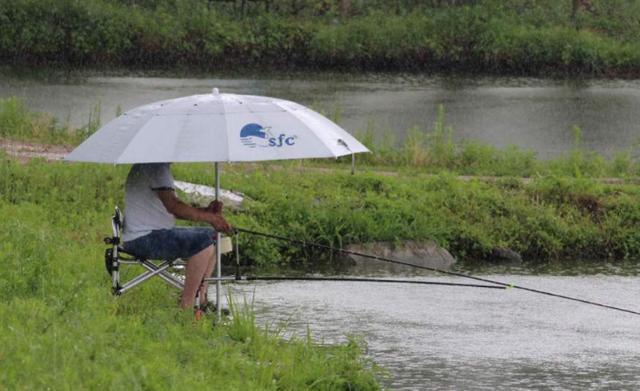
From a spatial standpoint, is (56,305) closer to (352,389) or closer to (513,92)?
(352,389)

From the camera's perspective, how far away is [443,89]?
32281 mm

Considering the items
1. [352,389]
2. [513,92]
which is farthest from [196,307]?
[513,92]

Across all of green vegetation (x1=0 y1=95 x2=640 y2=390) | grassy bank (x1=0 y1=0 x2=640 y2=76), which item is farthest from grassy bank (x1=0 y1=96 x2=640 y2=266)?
grassy bank (x1=0 y1=0 x2=640 y2=76)

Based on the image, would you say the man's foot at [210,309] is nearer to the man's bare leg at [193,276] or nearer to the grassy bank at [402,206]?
the man's bare leg at [193,276]

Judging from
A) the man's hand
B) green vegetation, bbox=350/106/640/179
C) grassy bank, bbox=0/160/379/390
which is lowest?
green vegetation, bbox=350/106/640/179

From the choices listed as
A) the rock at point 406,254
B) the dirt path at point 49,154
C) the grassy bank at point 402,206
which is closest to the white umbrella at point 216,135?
the grassy bank at point 402,206

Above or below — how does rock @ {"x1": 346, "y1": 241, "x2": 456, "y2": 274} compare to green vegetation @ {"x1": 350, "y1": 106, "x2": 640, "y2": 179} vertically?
below

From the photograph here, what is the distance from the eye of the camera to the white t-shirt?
9641 millimetres

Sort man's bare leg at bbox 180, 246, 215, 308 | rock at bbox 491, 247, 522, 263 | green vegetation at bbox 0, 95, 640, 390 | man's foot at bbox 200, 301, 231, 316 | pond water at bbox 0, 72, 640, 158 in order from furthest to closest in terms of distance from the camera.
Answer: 1. pond water at bbox 0, 72, 640, 158
2. rock at bbox 491, 247, 522, 263
3. man's foot at bbox 200, 301, 231, 316
4. man's bare leg at bbox 180, 246, 215, 308
5. green vegetation at bbox 0, 95, 640, 390

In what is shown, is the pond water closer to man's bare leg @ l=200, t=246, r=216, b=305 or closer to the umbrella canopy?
man's bare leg @ l=200, t=246, r=216, b=305

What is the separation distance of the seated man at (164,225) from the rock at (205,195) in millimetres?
4534

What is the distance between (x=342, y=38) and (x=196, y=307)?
2805 cm

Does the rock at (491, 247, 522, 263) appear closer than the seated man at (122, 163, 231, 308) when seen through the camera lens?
No

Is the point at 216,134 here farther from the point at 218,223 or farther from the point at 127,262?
the point at 127,262
